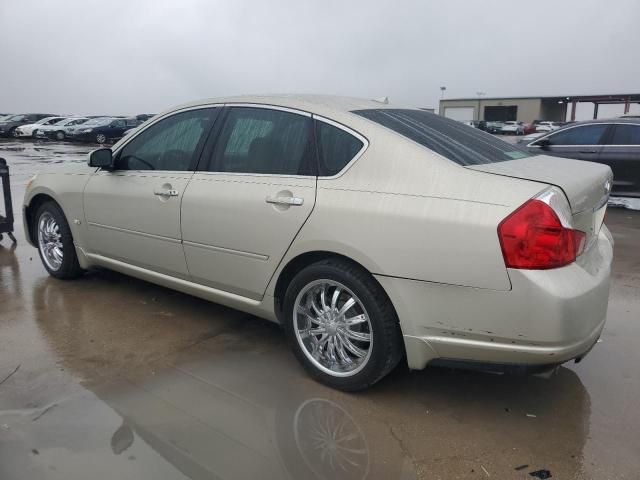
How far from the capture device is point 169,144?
4164 millimetres

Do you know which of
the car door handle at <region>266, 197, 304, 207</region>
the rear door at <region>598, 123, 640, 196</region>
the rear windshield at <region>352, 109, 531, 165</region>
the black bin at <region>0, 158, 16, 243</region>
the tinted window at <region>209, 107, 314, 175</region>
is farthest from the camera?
the rear door at <region>598, 123, 640, 196</region>

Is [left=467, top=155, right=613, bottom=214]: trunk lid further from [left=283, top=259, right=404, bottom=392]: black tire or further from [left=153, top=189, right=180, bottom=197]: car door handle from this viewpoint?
[left=153, top=189, right=180, bottom=197]: car door handle

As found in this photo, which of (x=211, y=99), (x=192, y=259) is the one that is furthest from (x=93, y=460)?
(x=211, y=99)

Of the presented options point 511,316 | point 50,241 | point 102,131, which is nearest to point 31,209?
point 50,241

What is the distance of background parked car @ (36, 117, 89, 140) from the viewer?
34.3 metres

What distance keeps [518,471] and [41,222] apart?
14.7 ft

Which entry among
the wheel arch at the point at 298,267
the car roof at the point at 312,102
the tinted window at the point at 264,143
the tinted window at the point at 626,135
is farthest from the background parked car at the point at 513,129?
the wheel arch at the point at 298,267

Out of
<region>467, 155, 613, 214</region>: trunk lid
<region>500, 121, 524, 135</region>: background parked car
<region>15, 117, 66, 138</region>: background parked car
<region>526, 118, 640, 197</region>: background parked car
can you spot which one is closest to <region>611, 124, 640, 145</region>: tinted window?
<region>526, 118, 640, 197</region>: background parked car

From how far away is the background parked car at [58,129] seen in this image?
34.3 m

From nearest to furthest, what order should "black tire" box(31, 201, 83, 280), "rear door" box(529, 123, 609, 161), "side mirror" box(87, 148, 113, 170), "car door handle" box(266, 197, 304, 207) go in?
1. "car door handle" box(266, 197, 304, 207)
2. "side mirror" box(87, 148, 113, 170)
3. "black tire" box(31, 201, 83, 280)
4. "rear door" box(529, 123, 609, 161)

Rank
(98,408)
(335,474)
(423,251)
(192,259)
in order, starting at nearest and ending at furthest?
(335,474), (423,251), (98,408), (192,259)

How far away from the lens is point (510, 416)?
3.05 meters

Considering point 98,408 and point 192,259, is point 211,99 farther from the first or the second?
point 98,408

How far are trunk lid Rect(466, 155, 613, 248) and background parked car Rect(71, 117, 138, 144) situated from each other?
31.7 m
